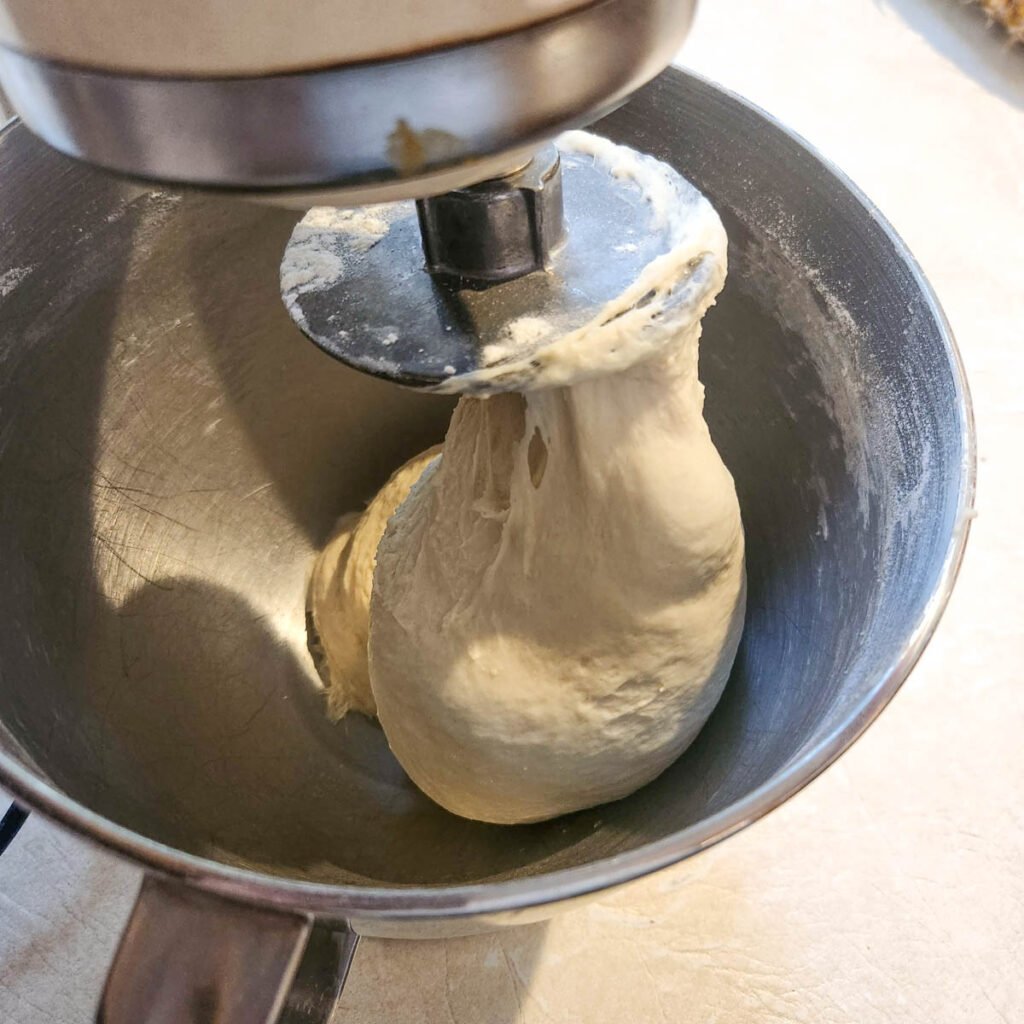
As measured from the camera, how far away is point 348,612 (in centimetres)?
69

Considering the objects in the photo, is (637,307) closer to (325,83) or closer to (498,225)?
(498,225)

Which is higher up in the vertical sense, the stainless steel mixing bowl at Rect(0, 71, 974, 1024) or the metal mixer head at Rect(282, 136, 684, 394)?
the metal mixer head at Rect(282, 136, 684, 394)

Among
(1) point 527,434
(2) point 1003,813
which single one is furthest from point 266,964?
(2) point 1003,813

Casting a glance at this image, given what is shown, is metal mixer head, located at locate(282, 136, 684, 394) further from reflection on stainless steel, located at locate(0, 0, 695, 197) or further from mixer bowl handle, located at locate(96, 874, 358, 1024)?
mixer bowl handle, located at locate(96, 874, 358, 1024)

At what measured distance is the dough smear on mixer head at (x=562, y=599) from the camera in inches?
19.1

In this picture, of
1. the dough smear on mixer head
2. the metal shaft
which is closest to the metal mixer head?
the metal shaft

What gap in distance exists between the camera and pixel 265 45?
7.3 inches

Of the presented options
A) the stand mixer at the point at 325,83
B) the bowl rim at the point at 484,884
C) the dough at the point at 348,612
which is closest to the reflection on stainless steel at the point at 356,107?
the stand mixer at the point at 325,83

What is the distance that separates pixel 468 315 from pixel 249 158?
13cm

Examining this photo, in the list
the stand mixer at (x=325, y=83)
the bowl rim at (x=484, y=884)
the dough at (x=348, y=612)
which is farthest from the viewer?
the dough at (x=348, y=612)

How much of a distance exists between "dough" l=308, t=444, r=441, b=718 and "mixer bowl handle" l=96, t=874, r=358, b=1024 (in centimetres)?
32

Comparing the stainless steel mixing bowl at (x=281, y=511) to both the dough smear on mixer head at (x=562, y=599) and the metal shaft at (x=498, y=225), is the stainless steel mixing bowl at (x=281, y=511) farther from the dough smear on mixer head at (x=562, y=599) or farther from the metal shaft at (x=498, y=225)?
the metal shaft at (x=498, y=225)

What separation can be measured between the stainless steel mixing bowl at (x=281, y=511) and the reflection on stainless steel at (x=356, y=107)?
9.6 inches

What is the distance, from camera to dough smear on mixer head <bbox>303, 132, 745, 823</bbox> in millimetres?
486
